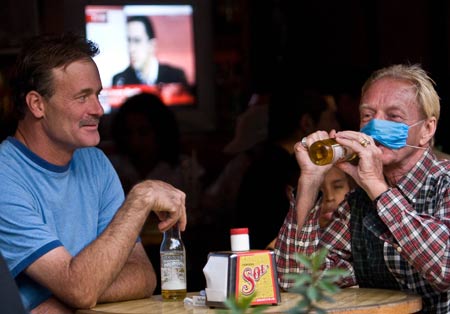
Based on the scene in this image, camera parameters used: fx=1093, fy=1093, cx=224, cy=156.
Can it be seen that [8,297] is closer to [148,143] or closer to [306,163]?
[306,163]

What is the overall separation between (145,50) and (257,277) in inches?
201

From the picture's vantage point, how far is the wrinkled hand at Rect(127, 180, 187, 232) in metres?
3.39

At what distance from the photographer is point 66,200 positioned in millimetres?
3551

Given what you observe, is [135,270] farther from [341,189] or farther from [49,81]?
[341,189]

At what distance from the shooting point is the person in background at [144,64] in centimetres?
788

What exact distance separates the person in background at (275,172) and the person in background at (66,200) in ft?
4.84

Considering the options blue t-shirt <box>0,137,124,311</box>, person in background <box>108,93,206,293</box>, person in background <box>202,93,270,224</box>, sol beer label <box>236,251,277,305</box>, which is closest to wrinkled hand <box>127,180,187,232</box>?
blue t-shirt <box>0,137,124,311</box>

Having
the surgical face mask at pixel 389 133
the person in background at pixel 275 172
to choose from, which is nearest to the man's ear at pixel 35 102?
the surgical face mask at pixel 389 133

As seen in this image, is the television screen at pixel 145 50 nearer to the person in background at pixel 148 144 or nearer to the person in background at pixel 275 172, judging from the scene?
the person in background at pixel 148 144

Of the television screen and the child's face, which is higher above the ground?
the television screen

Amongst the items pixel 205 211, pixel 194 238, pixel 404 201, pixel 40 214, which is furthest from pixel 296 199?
pixel 205 211

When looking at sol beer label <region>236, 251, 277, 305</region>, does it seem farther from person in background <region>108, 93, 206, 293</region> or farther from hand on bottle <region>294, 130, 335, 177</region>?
person in background <region>108, 93, 206, 293</region>

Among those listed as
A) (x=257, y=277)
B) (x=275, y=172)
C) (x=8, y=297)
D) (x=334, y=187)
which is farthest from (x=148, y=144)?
(x=8, y=297)

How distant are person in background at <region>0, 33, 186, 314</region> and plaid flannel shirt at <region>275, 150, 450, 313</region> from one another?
1.51 feet
